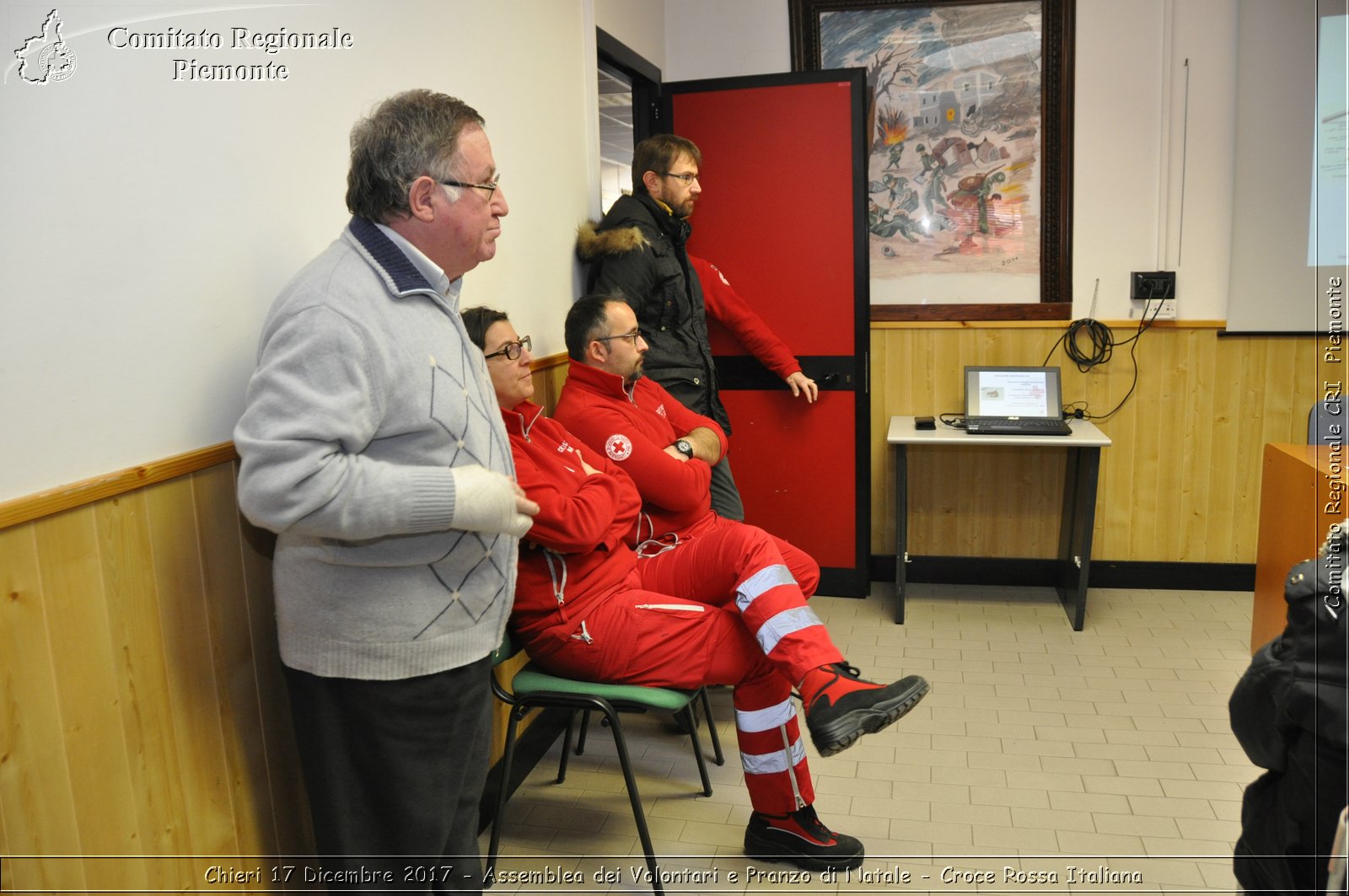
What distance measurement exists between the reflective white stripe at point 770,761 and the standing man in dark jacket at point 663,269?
3.60 feet

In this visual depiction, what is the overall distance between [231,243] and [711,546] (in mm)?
1180

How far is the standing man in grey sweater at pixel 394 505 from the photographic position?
4.62ft

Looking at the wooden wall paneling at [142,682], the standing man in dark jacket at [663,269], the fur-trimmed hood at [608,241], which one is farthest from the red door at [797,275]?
the wooden wall paneling at [142,682]

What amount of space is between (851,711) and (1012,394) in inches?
96.9

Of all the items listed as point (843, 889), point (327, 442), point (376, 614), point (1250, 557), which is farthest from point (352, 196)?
point (1250, 557)

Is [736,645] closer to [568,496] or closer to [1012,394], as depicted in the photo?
[568,496]

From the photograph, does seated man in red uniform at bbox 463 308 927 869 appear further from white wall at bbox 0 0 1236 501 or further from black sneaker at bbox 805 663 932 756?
white wall at bbox 0 0 1236 501

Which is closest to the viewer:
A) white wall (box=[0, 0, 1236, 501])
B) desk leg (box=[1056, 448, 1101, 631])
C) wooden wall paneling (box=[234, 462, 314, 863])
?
white wall (box=[0, 0, 1236, 501])

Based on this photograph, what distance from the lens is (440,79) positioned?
2355 millimetres

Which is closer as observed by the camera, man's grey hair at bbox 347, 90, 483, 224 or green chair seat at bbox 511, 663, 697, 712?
man's grey hair at bbox 347, 90, 483, 224

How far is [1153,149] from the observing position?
4008mm

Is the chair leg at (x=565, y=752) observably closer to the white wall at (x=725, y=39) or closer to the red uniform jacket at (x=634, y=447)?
the red uniform jacket at (x=634, y=447)

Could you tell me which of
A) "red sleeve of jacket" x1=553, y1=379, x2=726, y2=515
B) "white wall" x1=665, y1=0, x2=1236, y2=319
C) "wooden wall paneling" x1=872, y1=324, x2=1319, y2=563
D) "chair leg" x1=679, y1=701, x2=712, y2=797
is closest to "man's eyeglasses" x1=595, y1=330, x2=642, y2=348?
"red sleeve of jacket" x1=553, y1=379, x2=726, y2=515

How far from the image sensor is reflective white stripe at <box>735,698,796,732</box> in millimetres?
2225
